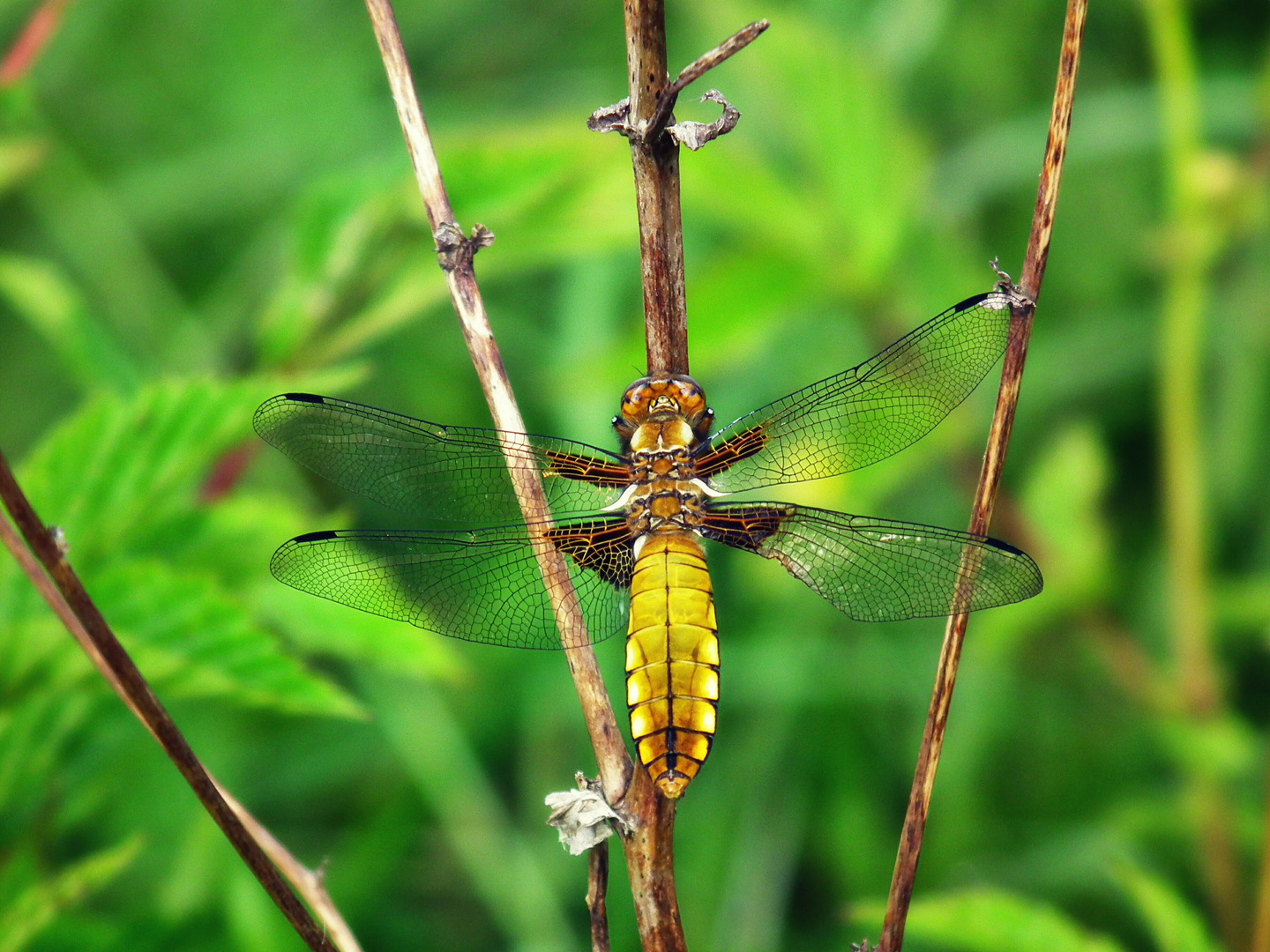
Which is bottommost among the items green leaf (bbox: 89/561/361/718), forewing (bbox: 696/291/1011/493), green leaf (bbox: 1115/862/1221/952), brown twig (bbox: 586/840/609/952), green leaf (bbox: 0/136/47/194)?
brown twig (bbox: 586/840/609/952)

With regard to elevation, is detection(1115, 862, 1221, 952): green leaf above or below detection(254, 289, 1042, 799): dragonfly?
below

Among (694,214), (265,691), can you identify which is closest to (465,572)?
(265,691)

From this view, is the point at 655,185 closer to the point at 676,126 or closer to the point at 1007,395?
the point at 676,126

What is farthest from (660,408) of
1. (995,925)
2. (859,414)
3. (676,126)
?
(995,925)

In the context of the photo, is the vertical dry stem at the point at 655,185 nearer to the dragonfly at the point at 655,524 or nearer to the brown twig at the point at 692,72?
the brown twig at the point at 692,72

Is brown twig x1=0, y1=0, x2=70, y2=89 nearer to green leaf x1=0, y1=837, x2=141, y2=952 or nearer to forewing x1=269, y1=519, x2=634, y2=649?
forewing x1=269, y1=519, x2=634, y2=649

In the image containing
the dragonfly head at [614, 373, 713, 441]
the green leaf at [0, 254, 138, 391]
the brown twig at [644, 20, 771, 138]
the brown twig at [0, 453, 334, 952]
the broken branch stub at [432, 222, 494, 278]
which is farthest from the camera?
the green leaf at [0, 254, 138, 391]

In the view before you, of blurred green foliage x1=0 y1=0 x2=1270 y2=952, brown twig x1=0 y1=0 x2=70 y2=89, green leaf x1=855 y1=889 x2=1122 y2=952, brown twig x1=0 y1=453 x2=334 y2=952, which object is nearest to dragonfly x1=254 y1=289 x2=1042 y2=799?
blurred green foliage x1=0 y1=0 x2=1270 y2=952
